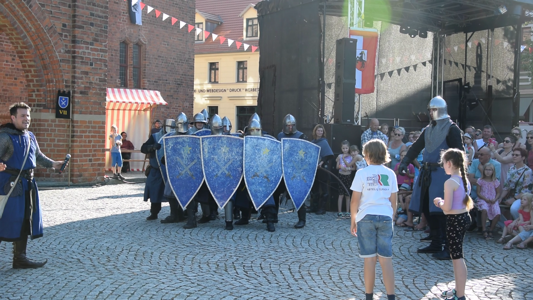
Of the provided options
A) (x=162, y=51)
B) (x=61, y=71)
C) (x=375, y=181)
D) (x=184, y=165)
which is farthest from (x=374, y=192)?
(x=162, y=51)

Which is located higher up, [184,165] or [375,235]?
[184,165]

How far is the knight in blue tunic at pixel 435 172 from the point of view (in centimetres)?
644

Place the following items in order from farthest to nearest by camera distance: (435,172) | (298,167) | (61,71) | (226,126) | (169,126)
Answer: (61,71), (226,126), (169,126), (298,167), (435,172)

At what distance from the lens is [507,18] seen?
13438 millimetres

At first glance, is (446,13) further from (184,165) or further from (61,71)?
(61,71)

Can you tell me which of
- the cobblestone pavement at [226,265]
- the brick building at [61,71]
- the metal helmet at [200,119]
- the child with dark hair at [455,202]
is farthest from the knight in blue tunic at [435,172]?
the brick building at [61,71]

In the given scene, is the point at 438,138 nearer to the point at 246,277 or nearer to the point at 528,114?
the point at 246,277

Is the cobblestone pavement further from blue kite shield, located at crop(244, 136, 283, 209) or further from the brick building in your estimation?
the brick building

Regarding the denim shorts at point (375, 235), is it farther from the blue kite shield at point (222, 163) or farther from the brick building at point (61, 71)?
the brick building at point (61, 71)

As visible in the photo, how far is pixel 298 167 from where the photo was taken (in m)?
7.98

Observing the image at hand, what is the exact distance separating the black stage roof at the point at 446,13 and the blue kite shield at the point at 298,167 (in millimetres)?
4759

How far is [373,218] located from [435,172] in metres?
2.60

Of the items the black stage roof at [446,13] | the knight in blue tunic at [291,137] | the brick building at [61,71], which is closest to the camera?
the knight in blue tunic at [291,137]

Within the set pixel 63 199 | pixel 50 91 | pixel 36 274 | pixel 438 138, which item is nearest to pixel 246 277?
pixel 36 274
